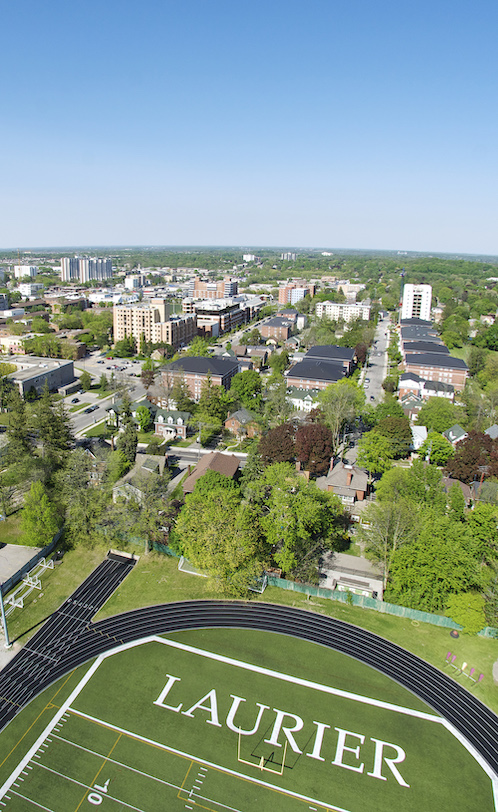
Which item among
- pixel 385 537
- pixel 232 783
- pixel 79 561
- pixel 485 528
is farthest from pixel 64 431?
pixel 485 528

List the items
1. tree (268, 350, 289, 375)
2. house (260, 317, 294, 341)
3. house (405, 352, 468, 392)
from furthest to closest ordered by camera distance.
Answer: house (260, 317, 294, 341) < tree (268, 350, 289, 375) < house (405, 352, 468, 392)

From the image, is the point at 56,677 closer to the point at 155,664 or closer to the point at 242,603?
the point at 155,664

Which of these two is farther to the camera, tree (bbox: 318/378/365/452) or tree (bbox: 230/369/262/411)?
tree (bbox: 230/369/262/411)

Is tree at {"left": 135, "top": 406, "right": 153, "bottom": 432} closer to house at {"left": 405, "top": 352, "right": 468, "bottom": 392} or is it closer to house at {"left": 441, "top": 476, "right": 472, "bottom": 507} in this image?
house at {"left": 441, "top": 476, "right": 472, "bottom": 507}

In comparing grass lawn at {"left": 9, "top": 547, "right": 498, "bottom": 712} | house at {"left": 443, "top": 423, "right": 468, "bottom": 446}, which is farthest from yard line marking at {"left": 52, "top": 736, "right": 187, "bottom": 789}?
house at {"left": 443, "top": 423, "right": 468, "bottom": 446}

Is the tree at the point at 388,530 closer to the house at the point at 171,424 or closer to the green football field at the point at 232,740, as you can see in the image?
the green football field at the point at 232,740

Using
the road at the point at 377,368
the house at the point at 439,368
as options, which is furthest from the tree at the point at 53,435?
the house at the point at 439,368
